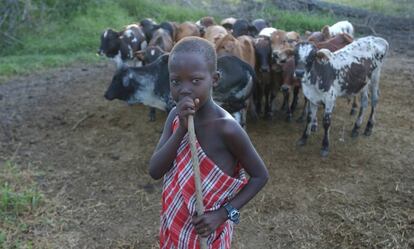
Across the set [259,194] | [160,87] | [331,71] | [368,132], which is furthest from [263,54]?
[259,194]

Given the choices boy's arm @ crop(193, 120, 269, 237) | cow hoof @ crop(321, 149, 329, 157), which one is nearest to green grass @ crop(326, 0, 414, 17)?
cow hoof @ crop(321, 149, 329, 157)

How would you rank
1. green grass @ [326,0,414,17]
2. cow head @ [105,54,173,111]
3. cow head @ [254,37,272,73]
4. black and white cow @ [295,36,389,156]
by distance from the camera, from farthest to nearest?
green grass @ [326,0,414,17], cow head @ [254,37,272,73], cow head @ [105,54,173,111], black and white cow @ [295,36,389,156]

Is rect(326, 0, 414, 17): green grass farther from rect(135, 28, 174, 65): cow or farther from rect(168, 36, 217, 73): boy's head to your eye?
rect(168, 36, 217, 73): boy's head

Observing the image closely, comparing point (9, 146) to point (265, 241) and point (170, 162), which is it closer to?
point (265, 241)

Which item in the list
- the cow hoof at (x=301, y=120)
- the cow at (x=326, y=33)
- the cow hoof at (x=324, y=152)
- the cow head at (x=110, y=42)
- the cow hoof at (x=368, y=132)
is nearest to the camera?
the cow hoof at (x=324, y=152)

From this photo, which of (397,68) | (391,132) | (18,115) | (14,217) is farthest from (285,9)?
(14,217)

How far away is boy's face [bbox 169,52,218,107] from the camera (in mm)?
2125

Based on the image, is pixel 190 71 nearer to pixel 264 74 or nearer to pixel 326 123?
pixel 326 123

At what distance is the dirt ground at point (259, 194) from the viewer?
451cm

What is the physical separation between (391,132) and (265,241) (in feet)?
11.3

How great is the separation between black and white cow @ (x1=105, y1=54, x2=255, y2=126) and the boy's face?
4047 millimetres

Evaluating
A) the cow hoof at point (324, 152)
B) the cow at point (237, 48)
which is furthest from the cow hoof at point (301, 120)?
the cow hoof at point (324, 152)

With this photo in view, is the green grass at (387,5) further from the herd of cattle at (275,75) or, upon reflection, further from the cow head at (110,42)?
the cow head at (110,42)

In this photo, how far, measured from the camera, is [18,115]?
730 centimetres
